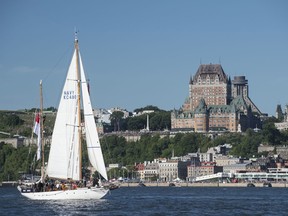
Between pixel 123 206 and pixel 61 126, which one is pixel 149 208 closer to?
pixel 123 206

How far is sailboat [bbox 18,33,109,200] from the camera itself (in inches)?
2633

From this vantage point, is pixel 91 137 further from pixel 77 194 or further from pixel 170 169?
pixel 170 169

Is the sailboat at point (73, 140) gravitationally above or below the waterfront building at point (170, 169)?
below

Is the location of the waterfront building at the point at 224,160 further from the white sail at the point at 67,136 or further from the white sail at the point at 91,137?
the white sail at the point at 91,137

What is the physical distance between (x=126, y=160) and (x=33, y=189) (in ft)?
400

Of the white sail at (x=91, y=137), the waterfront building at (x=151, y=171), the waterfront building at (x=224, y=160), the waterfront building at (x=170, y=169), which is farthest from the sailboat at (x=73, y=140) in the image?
the waterfront building at (x=224, y=160)

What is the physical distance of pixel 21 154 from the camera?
179m

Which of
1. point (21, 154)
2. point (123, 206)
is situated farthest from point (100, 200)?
point (21, 154)

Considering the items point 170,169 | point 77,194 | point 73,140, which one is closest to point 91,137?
point 73,140

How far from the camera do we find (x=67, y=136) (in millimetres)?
67562

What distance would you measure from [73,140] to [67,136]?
1.22 feet

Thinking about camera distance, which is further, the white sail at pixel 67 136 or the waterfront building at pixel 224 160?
the waterfront building at pixel 224 160

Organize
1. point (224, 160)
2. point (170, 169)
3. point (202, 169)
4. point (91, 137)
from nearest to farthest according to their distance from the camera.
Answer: point (91, 137) < point (170, 169) < point (202, 169) < point (224, 160)

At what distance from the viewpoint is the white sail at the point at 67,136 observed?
220ft
